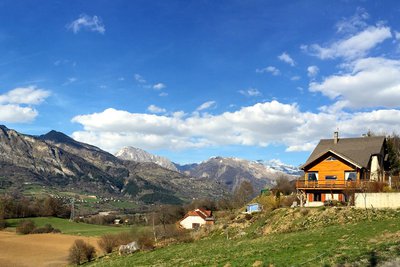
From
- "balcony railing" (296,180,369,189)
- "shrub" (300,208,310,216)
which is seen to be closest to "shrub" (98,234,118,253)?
"balcony railing" (296,180,369,189)

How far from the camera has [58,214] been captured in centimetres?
18288

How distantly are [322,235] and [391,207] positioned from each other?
14350mm

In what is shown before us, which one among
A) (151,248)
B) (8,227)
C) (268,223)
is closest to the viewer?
(268,223)

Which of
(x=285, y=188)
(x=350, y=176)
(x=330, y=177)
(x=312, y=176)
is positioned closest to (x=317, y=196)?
(x=330, y=177)

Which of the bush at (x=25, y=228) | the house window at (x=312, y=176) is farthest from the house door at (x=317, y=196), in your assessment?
the bush at (x=25, y=228)

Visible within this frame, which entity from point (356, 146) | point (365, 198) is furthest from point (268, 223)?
point (356, 146)

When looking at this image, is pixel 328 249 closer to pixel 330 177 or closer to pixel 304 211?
pixel 304 211

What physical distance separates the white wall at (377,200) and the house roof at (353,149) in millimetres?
10688

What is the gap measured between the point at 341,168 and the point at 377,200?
13.5m

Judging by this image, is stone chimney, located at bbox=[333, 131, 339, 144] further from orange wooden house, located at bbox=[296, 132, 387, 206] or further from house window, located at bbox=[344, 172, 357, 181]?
house window, located at bbox=[344, 172, 357, 181]

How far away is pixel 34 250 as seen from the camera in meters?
91.7

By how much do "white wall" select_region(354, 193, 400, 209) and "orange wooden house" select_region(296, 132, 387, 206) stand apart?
23.6 ft

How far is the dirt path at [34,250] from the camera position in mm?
74375

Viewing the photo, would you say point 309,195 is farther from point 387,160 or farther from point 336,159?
point 387,160
